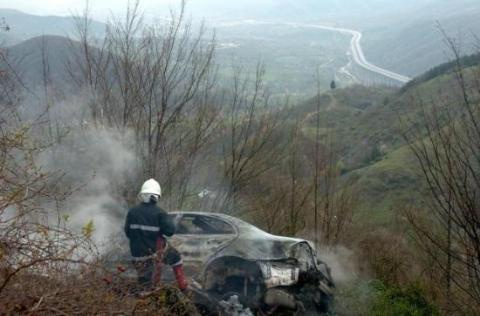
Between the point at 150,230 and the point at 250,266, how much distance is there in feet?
5.21

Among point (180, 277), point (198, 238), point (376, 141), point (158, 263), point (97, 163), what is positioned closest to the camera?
point (158, 263)

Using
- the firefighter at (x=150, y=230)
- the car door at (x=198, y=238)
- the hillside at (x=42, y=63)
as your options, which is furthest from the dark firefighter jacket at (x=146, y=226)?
the hillside at (x=42, y=63)

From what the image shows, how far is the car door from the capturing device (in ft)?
26.2

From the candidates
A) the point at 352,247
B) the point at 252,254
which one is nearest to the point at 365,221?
the point at 352,247

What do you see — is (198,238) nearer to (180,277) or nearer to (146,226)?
(180,277)

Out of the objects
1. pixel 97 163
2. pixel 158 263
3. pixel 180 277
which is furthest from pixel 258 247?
pixel 97 163

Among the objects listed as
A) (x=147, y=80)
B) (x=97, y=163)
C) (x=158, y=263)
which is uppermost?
(x=147, y=80)

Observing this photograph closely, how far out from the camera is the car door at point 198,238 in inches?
314

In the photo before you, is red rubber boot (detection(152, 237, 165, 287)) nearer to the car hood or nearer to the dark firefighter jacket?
the dark firefighter jacket

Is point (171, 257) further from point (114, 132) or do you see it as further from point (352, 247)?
point (352, 247)

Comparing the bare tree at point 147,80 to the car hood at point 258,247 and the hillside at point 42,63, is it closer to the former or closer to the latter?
the hillside at point 42,63

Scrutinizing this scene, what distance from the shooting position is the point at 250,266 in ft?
25.8

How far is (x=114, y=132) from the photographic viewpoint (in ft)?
41.6

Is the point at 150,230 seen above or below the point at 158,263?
above
